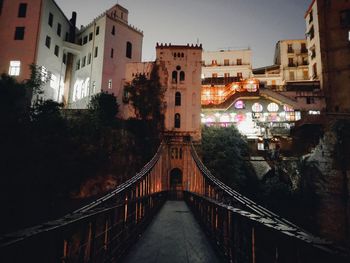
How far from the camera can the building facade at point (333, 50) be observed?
29.8 m

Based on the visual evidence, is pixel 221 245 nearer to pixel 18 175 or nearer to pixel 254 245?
pixel 254 245

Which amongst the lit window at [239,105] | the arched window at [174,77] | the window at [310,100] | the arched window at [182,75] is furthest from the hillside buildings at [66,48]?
the window at [310,100]

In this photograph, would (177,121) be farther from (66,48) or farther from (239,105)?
(66,48)

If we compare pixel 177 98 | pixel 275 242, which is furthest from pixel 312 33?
pixel 275 242

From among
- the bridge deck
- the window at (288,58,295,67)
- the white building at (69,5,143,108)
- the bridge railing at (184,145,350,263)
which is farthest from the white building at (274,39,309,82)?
the bridge railing at (184,145,350,263)

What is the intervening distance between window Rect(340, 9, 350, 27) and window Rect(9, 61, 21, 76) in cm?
4001

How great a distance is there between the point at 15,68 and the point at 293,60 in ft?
133

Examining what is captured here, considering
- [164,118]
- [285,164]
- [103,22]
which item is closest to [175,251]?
[164,118]

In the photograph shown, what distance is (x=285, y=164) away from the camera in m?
26.5

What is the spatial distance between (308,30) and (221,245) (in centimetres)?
4165

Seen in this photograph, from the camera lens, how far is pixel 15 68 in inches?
900

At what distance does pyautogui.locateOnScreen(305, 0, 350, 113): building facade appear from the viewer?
29.8 metres

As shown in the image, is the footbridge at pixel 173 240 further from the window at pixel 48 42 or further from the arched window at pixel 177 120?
the window at pixel 48 42

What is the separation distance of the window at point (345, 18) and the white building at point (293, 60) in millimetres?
8072
